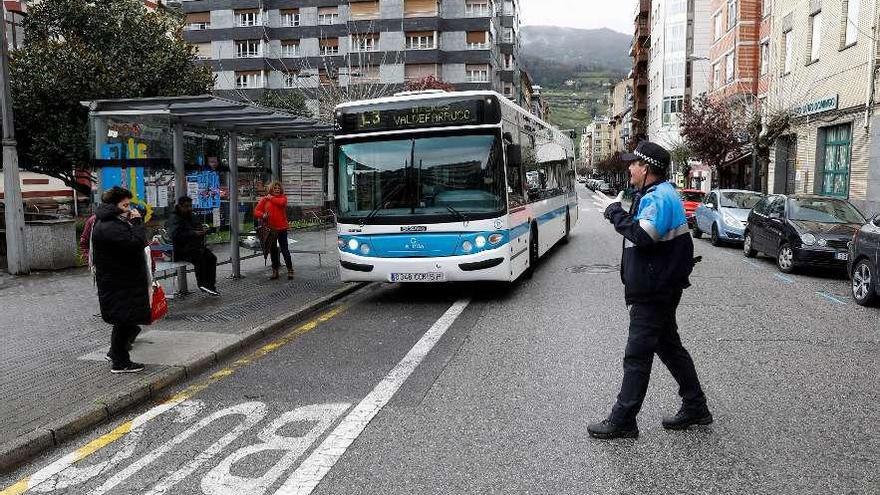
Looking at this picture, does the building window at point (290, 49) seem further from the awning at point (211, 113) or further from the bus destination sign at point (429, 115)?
the bus destination sign at point (429, 115)

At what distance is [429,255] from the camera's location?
9.78 meters

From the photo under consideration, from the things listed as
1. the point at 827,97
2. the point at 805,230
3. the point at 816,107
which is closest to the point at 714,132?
the point at 816,107

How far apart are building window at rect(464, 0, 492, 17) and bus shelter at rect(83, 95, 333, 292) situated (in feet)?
168

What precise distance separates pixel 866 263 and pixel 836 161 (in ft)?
54.6

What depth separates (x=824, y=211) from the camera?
14234 mm

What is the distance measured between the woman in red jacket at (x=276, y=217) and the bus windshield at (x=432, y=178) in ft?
8.82

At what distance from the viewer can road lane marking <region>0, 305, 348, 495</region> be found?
4.16 m

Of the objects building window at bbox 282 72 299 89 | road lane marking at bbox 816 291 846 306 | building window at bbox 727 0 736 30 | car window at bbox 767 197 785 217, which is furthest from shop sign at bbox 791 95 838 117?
building window at bbox 282 72 299 89

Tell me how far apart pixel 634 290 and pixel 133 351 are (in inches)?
194

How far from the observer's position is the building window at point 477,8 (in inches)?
2410

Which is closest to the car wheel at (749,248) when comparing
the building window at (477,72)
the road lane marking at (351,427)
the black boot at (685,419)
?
the road lane marking at (351,427)

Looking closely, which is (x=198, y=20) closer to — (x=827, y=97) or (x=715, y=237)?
(x=827, y=97)

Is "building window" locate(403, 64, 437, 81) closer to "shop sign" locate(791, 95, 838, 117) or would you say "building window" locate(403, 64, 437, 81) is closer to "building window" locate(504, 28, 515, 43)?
"building window" locate(504, 28, 515, 43)

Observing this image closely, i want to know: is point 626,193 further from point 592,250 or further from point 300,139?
point 592,250
